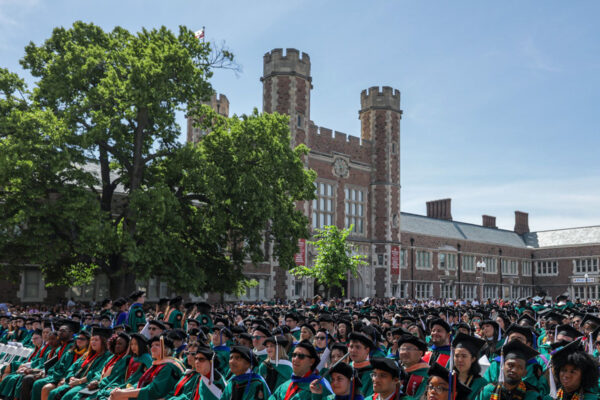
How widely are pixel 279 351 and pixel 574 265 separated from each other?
5530cm

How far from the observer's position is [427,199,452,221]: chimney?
57406mm

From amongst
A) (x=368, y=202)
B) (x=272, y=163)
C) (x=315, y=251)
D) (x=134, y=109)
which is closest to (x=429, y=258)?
(x=368, y=202)

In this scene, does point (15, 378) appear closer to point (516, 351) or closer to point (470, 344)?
point (470, 344)

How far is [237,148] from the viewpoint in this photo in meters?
19.5

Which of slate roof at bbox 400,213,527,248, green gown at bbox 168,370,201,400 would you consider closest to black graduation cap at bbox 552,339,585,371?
green gown at bbox 168,370,201,400

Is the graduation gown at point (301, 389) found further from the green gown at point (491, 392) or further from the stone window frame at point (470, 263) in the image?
the stone window frame at point (470, 263)

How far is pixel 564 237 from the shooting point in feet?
190

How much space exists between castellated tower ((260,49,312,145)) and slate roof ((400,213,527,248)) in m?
15.2

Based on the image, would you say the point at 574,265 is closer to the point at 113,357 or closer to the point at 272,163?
the point at 272,163

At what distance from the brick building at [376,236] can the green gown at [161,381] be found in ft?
58.2

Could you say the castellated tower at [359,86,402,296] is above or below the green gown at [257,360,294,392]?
above

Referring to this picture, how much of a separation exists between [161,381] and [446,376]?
380 cm

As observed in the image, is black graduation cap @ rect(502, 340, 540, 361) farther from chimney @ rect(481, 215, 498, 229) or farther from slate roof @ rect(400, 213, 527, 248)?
chimney @ rect(481, 215, 498, 229)

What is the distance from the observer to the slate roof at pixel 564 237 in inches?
2165
